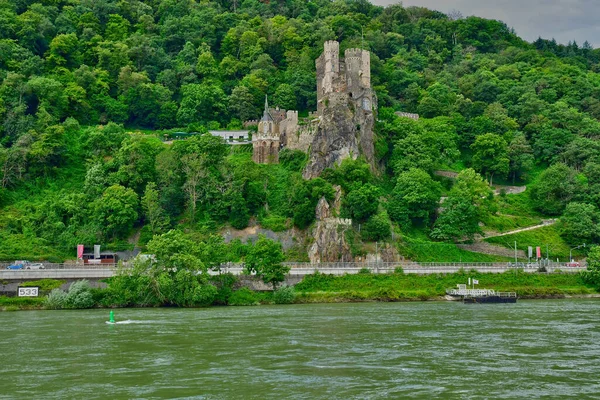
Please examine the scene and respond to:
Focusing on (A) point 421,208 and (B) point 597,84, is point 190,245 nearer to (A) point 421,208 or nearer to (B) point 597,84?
(A) point 421,208

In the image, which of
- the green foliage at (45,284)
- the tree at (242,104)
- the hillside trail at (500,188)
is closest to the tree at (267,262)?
the green foliage at (45,284)

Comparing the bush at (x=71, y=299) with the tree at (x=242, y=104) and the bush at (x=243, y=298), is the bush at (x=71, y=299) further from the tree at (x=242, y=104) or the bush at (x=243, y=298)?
the tree at (x=242, y=104)

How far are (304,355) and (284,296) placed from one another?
3243 centimetres

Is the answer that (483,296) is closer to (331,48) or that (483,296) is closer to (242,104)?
(331,48)

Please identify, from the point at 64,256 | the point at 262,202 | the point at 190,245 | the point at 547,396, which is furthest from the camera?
the point at 262,202

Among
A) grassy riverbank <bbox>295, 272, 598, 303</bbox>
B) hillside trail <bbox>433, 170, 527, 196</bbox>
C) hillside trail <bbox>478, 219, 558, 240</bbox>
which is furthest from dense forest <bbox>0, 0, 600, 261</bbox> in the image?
grassy riverbank <bbox>295, 272, 598, 303</bbox>

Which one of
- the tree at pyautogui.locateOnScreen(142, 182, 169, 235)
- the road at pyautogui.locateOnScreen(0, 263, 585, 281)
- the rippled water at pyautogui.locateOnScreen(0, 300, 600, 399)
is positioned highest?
the tree at pyautogui.locateOnScreen(142, 182, 169, 235)

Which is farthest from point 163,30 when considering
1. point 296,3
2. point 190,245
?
point 190,245

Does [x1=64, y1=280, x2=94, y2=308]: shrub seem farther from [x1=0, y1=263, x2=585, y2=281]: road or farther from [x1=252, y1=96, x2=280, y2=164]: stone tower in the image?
[x1=252, y1=96, x2=280, y2=164]: stone tower

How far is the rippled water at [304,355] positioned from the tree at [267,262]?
41.0ft

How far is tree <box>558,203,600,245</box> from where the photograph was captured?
8619 centimetres

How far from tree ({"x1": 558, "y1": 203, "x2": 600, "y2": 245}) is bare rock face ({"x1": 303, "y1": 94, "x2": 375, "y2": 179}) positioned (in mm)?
26761

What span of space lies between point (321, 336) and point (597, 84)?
111 meters

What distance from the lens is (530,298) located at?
71.9 meters
